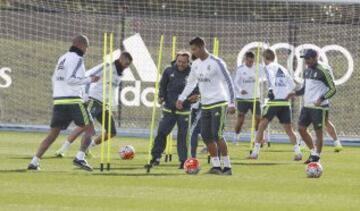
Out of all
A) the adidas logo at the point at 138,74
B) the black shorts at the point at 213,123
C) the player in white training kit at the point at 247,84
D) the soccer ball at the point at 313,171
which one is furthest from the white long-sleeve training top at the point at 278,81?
the adidas logo at the point at 138,74

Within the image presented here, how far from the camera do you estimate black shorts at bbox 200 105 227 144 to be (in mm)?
16812

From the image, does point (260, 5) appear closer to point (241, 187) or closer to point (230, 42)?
point (230, 42)

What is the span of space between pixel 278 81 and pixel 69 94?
18.1ft

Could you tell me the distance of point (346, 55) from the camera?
29.6m

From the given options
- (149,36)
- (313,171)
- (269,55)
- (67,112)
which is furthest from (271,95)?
(149,36)

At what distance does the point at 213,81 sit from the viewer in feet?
55.3

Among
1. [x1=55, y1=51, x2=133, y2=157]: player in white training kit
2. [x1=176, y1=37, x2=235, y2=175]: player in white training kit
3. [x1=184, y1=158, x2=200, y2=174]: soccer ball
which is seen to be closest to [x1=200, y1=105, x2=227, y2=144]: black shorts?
[x1=176, y1=37, x2=235, y2=175]: player in white training kit

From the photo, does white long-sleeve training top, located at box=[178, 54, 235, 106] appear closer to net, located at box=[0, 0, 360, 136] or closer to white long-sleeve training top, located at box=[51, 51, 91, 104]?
white long-sleeve training top, located at box=[51, 51, 91, 104]

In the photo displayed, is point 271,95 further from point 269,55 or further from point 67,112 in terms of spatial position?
point 67,112

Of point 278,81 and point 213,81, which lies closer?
point 213,81

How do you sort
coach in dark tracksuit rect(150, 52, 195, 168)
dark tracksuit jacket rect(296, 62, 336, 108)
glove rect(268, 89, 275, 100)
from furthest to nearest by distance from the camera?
1. glove rect(268, 89, 275, 100)
2. dark tracksuit jacket rect(296, 62, 336, 108)
3. coach in dark tracksuit rect(150, 52, 195, 168)

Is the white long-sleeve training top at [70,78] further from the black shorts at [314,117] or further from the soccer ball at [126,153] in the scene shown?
the black shorts at [314,117]

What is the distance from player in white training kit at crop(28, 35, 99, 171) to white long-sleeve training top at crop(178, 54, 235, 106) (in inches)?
64.0

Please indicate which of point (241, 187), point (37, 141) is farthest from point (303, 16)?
point (241, 187)
